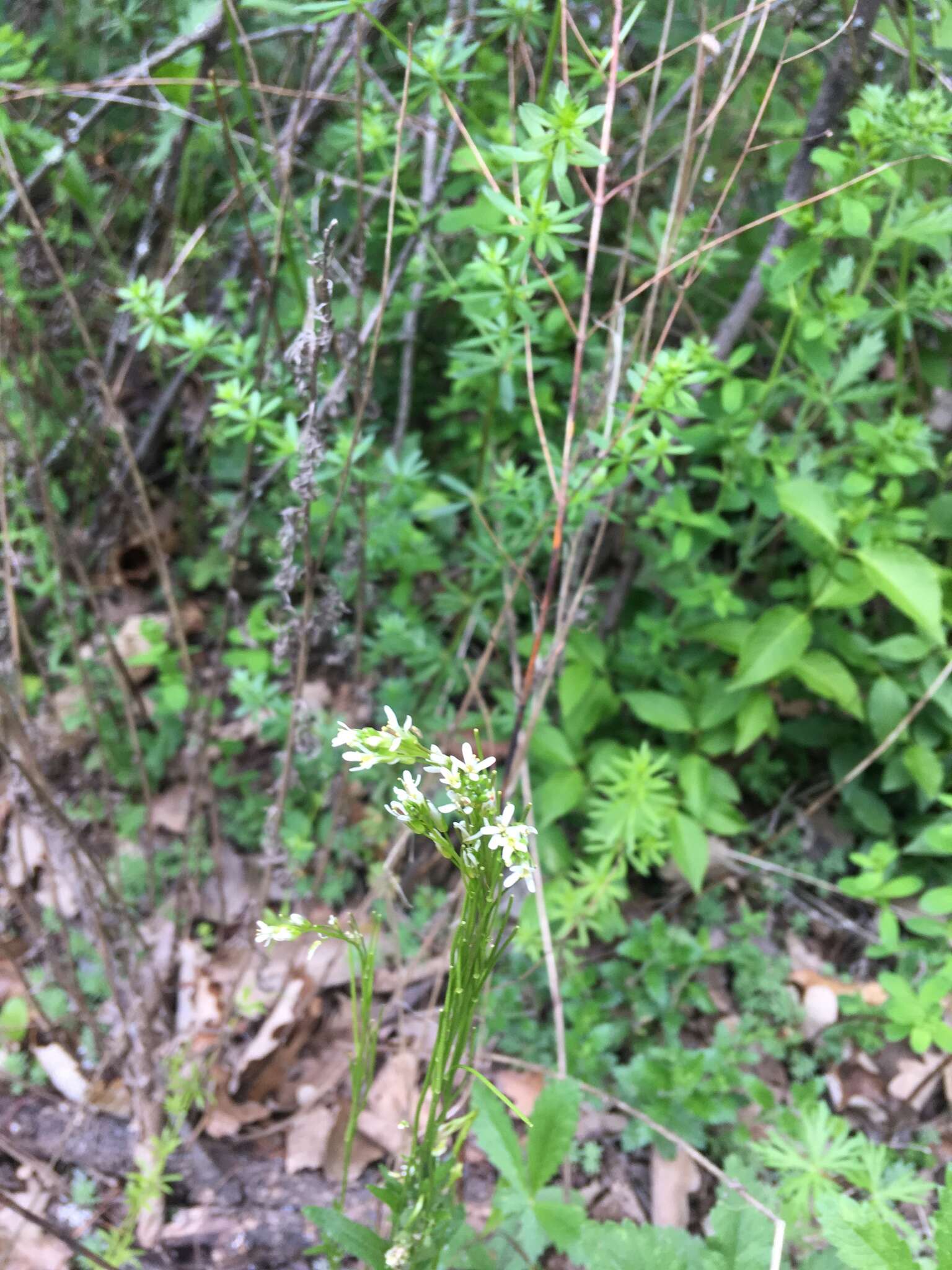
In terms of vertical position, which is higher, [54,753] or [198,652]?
[198,652]

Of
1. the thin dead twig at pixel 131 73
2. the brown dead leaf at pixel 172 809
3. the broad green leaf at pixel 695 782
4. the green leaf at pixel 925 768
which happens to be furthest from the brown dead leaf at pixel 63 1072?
the green leaf at pixel 925 768

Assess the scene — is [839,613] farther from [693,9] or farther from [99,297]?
[99,297]

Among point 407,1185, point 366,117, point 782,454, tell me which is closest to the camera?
point 407,1185

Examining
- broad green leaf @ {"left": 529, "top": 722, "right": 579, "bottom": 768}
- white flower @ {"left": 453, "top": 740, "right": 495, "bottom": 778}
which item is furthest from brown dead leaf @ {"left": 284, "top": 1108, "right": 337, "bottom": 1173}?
white flower @ {"left": 453, "top": 740, "right": 495, "bottom": 778}

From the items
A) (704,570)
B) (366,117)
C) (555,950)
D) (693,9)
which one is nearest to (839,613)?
(704,570)

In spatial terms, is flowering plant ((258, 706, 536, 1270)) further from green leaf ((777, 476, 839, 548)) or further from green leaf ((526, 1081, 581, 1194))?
green leaf ((777, 476, 839, 548))

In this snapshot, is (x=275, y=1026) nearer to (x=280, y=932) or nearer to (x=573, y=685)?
(x=573, y=685)
